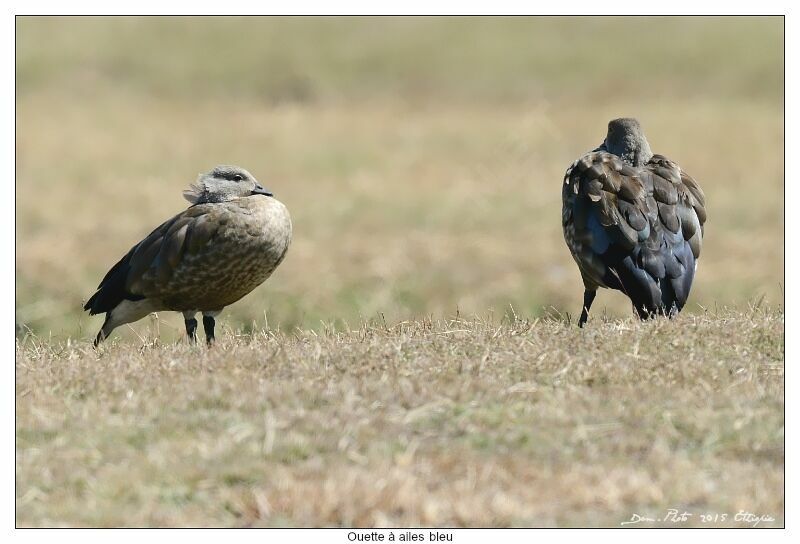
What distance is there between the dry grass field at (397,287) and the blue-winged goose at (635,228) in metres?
0.54

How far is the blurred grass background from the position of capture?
51.8ft

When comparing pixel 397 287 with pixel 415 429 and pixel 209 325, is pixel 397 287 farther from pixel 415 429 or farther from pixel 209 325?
pixel 415 429

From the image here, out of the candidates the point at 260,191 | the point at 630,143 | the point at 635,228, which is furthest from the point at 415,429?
the point at 630,143

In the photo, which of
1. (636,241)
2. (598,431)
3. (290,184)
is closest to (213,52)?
(290,184)

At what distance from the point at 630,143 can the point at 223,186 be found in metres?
3.30

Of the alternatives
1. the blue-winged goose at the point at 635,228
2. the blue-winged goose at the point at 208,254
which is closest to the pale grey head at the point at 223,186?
the blue-winged goose at the point at 208,254

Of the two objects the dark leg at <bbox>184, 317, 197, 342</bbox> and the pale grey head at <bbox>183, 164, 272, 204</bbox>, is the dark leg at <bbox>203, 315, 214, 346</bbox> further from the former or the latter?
the pale grey head at <bbox>183, 164, 272, 204</bbox>

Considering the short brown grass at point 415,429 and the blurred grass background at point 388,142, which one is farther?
the blurred grass background at point 388,142

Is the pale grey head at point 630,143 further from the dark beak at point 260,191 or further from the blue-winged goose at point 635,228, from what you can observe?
the dark beak at point 260,191

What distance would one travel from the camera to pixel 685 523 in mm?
5133

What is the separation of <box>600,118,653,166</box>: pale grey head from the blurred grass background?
4.22 ft

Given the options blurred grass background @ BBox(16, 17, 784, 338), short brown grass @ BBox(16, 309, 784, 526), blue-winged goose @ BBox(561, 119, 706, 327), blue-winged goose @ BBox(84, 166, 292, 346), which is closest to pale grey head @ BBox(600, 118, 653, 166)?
blue-winged goose @ BBox(561, 119, 706, 327)

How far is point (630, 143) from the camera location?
9992 mm

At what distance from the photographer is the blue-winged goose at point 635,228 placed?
28.2 ft
